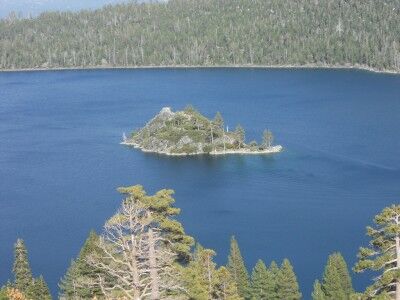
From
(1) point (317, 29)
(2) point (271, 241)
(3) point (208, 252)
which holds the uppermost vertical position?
(1) point (317, 29)

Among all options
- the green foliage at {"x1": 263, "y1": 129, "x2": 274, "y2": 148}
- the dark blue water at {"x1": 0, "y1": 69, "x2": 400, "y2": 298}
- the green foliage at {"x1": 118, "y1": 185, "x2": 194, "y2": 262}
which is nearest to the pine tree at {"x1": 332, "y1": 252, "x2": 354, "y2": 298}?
the dark blue water at {"x1": 0, "y1": 69, "x2": 400, "y2": 298}

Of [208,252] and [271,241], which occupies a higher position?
[208,252]

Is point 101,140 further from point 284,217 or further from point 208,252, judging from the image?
point 208,252

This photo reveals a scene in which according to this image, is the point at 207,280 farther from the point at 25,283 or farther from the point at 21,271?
the point at 21,271

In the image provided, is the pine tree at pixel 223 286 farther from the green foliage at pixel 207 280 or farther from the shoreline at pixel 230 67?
the shoreline at pixel 230 67

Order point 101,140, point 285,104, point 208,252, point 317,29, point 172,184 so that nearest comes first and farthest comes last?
point 208,252, point 172,184, point 101,140, point 285,104, point 317,29

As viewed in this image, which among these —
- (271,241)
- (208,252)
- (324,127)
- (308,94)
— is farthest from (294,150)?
(208,252)
